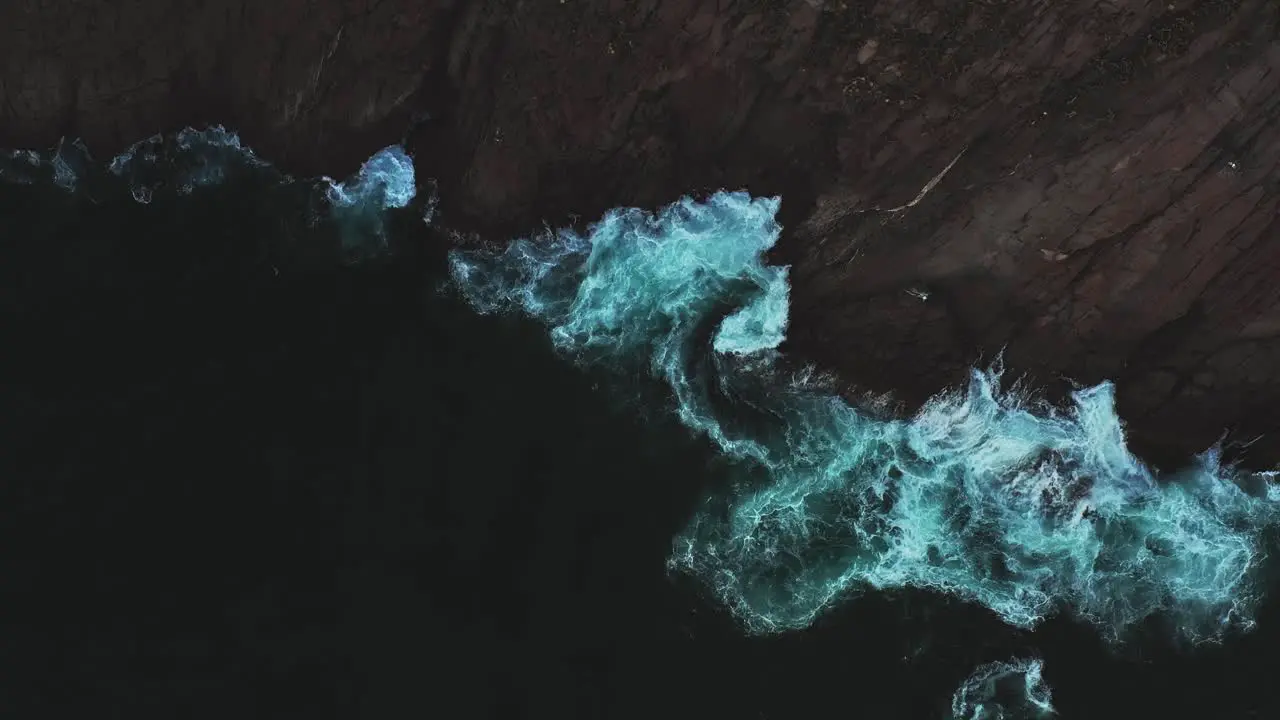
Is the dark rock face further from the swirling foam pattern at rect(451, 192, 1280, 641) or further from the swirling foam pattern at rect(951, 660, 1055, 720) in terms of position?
the swirling foam pattern at rect(951, 660, 1055, 720)

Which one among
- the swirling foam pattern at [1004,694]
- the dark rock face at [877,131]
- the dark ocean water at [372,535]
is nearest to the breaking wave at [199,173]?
the dark rock face at [877,131]

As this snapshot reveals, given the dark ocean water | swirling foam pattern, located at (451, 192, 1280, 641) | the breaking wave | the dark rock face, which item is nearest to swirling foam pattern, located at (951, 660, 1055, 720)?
the dark ocean water

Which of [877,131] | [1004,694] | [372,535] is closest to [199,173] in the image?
[372,535]

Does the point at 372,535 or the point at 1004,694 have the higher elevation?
the point at 372,535

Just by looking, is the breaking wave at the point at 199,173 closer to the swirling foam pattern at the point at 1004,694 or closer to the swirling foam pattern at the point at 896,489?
the swirling foam pattern at the point at 896,489

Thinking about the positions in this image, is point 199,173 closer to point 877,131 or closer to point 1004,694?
point 877,131

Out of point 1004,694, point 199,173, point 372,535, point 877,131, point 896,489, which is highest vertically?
point 199,173
